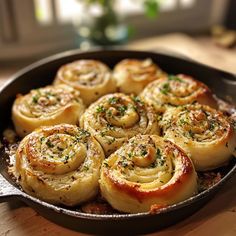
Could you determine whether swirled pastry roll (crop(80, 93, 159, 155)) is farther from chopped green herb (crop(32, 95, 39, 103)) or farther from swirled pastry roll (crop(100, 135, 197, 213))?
chopped green herb (crop(32, 95, 39, 103))

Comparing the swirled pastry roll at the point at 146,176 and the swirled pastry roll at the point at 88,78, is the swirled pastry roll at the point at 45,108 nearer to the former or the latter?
the swirled pastry roll at the point at 88,78

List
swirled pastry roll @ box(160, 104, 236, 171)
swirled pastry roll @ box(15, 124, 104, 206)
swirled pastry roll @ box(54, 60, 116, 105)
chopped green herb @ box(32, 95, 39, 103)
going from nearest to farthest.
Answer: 1. swirled pastry roll @ box(15, 124, 104, 206)
2. swirled pastry roll @ box(160, 104, 236, 171)
3. chopped green herb @ box(32, 95, 39, 103)
4. swirled pastry roll @ box(54, 60, 116, 105)

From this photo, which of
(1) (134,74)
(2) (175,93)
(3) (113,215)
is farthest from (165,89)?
(3) (113,215)

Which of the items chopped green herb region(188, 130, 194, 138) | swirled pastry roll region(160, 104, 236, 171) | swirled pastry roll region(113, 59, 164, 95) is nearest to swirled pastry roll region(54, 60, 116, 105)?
swirled pastry roll region(113, 59, 164, 95)

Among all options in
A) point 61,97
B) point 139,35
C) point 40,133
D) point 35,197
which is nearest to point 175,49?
point 139,35

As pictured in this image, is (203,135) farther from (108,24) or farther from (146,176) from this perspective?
(108,24)

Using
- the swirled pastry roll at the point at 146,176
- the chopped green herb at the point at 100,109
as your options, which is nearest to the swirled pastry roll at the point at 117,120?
the chopped green herb at the point at 100,109
